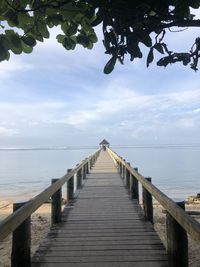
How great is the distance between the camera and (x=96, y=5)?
10.4 feet

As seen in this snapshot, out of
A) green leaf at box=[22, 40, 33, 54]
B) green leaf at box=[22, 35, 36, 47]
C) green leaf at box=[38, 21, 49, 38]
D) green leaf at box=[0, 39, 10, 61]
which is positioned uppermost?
green leaf at box=[38, 21, 49, 38]

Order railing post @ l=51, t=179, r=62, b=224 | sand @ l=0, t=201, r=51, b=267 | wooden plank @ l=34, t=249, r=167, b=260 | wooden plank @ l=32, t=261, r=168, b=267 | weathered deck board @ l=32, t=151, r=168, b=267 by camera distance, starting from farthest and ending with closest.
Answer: sand @ l=0, t=201, r=51, b=267 < railing post @ l=51, t=179, r=62, b=224 < wooden plank @ l=34, t=249, r=167, b=260 < weathered deck board @ l=32, t=151, r=168, b=267 < wooden plank @ l=32, t=261, r=168, b=267

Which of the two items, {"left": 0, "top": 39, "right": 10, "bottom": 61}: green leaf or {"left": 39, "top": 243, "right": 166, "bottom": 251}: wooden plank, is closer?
{"left": 0, "top": 39, "right": 10, "bottom": 61}: green leaf

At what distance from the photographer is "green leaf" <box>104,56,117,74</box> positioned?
3.34 meters

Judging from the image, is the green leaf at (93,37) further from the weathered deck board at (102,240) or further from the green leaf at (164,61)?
the weathered deck board at (102,240)

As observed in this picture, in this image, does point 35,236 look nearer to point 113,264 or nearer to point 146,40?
point 113,264

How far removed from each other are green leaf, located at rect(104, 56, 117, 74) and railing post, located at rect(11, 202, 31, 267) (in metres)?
2.27

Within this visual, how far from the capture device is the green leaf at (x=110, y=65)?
3.34 m

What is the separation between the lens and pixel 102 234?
7.32 meters

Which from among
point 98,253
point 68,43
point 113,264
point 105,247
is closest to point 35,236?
point 105,247

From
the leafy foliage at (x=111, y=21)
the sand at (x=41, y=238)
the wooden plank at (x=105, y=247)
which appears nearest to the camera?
the leafy foliage at (x=111, y=21)

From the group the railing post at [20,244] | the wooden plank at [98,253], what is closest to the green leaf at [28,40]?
the railing post at [20,244]

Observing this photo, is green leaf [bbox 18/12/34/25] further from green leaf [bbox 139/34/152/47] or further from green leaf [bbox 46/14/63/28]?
green leaf [bbox 139/34/152/47]

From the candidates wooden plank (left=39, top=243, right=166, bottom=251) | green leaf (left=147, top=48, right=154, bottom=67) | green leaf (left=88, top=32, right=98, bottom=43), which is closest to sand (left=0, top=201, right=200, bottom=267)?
wooden plank (left=39, top=243, right=166, bottom=251)
